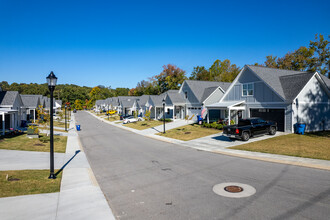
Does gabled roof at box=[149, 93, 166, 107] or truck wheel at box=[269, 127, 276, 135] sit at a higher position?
gabled roof at box=[149, 93, 166, 107]

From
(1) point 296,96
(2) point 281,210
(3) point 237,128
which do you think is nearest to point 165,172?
(2) point 281,210

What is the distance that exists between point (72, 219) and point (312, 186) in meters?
8.26

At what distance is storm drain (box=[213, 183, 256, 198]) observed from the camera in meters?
7.34

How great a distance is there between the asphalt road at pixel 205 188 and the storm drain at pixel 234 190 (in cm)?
21

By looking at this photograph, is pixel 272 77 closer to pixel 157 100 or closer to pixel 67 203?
pixel 67 203

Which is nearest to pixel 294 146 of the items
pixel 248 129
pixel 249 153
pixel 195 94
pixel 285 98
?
pixel 248 129

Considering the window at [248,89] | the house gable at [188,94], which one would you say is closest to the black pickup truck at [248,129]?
the window at [248,89]

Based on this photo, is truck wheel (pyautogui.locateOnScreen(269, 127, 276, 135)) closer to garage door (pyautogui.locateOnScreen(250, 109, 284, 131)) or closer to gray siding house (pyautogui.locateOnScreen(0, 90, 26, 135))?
garage door (pyautogui.locateOnScreen(250, 109, 284, 131))

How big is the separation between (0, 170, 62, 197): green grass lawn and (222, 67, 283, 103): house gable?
20.6 meters

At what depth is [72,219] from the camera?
5.77 m

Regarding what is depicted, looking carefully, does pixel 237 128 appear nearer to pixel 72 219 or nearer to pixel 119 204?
pixel 119 204

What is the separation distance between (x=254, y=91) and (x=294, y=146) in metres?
9.96

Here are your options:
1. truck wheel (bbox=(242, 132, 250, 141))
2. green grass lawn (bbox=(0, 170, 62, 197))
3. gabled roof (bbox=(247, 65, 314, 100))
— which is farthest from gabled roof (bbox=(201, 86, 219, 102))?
green grass lawn (bbox=(0, 170, 62, 197))

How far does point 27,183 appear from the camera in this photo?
27.4 feet
